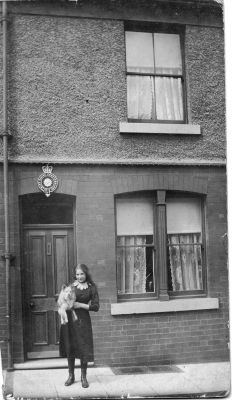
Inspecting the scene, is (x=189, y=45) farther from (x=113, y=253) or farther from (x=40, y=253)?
(x=40, y=253)

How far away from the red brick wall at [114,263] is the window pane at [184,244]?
20 cm

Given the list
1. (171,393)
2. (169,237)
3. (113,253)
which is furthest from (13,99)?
(171,393)

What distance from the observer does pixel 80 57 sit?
6.61 meters

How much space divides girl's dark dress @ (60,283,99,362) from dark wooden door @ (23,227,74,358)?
0.35 meters

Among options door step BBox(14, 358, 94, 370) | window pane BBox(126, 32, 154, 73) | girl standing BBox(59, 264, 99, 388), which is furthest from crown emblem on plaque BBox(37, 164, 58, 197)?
door step BBox(14, 358, 94, 370)

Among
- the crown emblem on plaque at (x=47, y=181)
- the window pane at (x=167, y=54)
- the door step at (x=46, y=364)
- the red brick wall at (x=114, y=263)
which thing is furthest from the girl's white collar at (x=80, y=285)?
the window pane at (x=167, y=54)

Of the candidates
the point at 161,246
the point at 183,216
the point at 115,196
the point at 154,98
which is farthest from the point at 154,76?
the point at 161,246

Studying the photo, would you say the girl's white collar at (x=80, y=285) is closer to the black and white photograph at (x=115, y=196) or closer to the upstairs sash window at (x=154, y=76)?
the black and white photograph at (x=115, y=196)

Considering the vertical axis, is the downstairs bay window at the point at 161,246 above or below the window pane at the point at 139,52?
below

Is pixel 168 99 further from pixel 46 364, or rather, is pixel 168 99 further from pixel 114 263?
pixel 46 364

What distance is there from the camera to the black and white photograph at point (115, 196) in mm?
6258

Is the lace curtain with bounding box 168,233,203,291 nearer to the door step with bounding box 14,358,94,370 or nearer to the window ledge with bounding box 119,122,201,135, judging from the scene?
the window ledge with bounding box 119,122,201,135

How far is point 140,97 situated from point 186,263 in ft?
8.79

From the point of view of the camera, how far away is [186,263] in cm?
694
